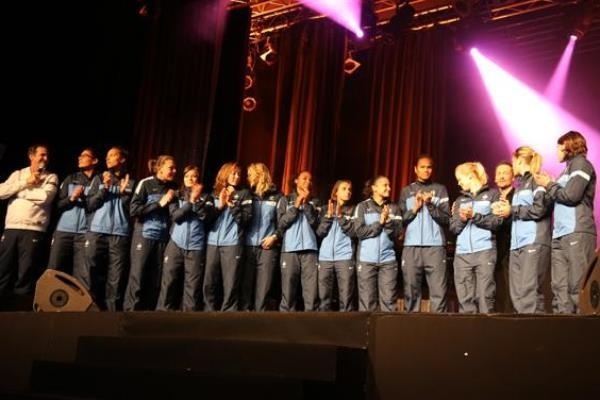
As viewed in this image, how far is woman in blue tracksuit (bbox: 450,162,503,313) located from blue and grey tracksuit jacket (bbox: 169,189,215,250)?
1.97 m

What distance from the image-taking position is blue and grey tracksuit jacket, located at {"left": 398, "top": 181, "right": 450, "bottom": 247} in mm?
5379

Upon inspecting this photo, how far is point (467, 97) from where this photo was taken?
9.04 m

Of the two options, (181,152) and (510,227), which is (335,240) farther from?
(181,152)

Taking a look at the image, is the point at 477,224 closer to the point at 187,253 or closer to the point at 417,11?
the point at 187,253

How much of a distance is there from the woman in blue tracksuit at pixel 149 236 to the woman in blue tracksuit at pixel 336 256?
51.3 inches

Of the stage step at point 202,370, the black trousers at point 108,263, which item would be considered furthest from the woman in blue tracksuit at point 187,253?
the stage step at point 202,370

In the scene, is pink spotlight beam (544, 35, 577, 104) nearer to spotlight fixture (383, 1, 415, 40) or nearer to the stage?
spotlight fixture (383, 1, 415, 40)

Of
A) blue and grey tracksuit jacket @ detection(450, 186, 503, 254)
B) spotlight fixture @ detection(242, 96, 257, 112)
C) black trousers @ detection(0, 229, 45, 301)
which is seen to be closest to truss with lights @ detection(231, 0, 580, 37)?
spotlight fixture @ detection(242, 96, 257, 112)

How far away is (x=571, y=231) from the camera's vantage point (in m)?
4.59

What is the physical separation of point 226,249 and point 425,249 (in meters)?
1.59

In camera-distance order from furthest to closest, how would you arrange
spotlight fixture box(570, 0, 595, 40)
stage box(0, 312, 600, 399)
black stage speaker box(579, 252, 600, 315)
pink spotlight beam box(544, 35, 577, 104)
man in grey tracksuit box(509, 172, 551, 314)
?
pink spotlight beam box(544, 35, 577, 104)
spotlight fixture box(570, 0, 595, 40)
man in grey tracksuit box(509, 172, 551, 314)
black stage speaker box(579, 252, 600, 315)
stage box(0, 312, 600, 399)

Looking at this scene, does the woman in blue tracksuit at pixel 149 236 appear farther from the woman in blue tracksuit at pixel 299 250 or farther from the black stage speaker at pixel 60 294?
the woman in blue tracksuit at pixel 299 250

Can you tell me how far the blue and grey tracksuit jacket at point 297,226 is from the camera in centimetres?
572

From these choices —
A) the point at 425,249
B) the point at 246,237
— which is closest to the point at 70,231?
the point at 246,237
